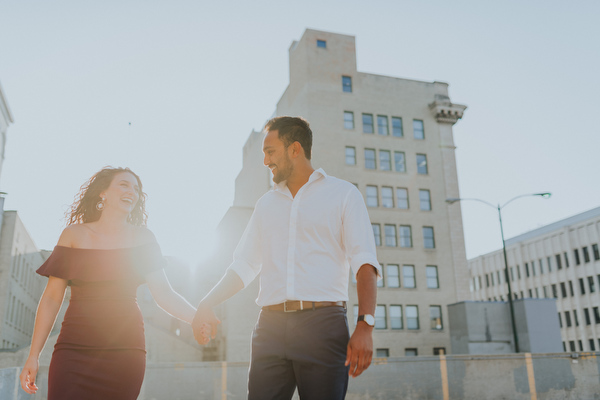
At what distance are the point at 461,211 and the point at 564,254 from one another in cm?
3219

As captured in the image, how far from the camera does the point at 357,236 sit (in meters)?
3.49

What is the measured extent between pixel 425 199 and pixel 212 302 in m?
49.4

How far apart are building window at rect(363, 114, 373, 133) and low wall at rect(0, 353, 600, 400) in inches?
1496

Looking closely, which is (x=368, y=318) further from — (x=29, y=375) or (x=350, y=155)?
(x=350, y=155)

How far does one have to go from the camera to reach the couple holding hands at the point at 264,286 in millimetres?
3293

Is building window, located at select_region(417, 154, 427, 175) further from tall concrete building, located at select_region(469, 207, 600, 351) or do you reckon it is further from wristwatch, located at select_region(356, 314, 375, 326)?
wristwatch, located at select_region(356, 314, 375, 326)

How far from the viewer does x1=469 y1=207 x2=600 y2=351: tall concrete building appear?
70319mm

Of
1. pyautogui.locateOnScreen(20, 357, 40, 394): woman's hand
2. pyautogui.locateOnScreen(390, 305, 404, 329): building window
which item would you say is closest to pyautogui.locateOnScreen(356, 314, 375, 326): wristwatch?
pyautogui.locateOnScreen(20, 357, 40, 394): woman's hand

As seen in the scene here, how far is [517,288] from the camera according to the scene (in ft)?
283

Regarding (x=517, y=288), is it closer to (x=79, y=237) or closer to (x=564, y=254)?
(x=564, y=254)

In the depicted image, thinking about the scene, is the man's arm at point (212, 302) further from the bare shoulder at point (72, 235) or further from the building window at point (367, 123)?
the building window at point (367, 123)

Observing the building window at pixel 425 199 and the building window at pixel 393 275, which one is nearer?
the building window at pixel 393 275

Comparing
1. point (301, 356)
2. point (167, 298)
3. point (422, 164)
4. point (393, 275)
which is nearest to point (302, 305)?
point (301, 356)

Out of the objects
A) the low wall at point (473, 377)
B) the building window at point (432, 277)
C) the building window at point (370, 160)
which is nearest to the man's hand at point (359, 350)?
the low wall at point (473, 377)
